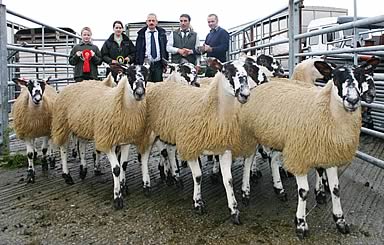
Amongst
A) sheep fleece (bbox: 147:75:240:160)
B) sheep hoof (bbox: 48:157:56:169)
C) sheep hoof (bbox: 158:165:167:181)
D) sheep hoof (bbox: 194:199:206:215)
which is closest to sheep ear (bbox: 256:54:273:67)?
sheep fleece (bbox: 147:75:240:160)

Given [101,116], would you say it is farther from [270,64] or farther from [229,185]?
[270,64]

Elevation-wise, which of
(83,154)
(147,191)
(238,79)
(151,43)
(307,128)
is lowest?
(147,191)

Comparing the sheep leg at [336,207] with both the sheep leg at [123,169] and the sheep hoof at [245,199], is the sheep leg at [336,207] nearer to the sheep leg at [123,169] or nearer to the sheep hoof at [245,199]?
the sheep hoof at [245,199]

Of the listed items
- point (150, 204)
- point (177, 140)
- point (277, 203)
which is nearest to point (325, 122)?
point (277, 203)

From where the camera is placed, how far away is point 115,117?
5.57m

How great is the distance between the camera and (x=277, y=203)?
17.3 ft

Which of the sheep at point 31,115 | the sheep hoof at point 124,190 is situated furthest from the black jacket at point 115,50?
the sheep hoof at point 124,190

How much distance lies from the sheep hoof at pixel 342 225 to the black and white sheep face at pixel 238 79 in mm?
1412

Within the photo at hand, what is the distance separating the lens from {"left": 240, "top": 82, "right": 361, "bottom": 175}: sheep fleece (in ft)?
14.1

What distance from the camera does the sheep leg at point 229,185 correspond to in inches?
185

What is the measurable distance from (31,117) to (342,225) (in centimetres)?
455

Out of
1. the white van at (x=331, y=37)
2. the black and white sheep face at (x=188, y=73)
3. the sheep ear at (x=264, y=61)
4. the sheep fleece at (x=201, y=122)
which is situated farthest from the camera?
the white van at (x=331, y=37)

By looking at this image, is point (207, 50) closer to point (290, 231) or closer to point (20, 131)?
point (20, 131)

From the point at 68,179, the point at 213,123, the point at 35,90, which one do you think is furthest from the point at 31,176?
the point at 213,123
